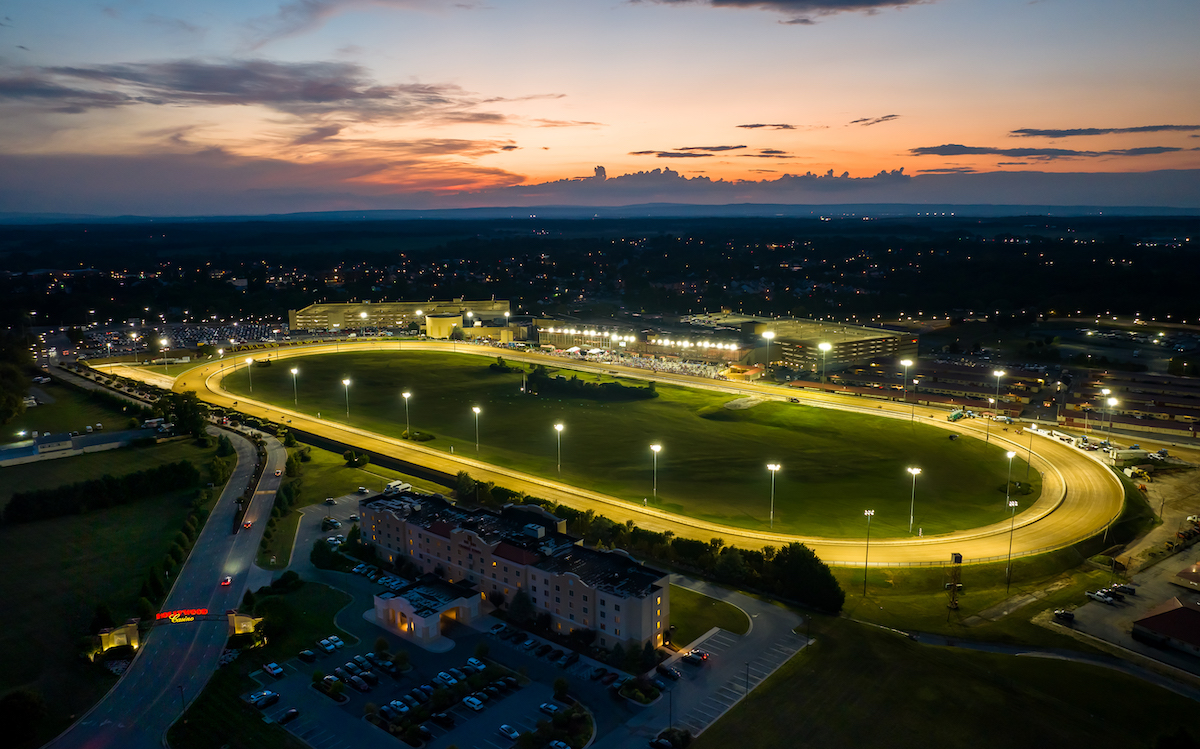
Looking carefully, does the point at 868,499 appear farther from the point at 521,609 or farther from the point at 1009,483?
the point at 521,609

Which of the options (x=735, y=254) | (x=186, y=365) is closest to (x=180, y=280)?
(x=186, y=365)

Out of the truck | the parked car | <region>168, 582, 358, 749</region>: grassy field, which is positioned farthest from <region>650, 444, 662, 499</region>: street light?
the parked car

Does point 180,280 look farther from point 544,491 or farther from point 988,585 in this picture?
point 988,585

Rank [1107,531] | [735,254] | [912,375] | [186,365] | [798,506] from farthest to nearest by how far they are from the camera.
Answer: [735,254], [186,365], [912,375], [798,506], [1107,531]

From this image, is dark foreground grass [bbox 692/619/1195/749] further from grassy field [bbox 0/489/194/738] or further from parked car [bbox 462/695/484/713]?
grassy field [bbox 0/489/194/738]

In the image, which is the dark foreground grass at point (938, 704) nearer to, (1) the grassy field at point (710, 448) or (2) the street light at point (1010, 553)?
(2) the street light at point (1010, 553)

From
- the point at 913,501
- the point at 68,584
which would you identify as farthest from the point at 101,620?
the point at 913,501

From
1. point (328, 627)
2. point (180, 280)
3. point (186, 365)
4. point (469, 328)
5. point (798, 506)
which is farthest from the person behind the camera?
point (180, 280)

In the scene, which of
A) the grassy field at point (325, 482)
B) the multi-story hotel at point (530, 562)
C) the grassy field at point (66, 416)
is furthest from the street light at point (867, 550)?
the grassy field at point (66, 416)
